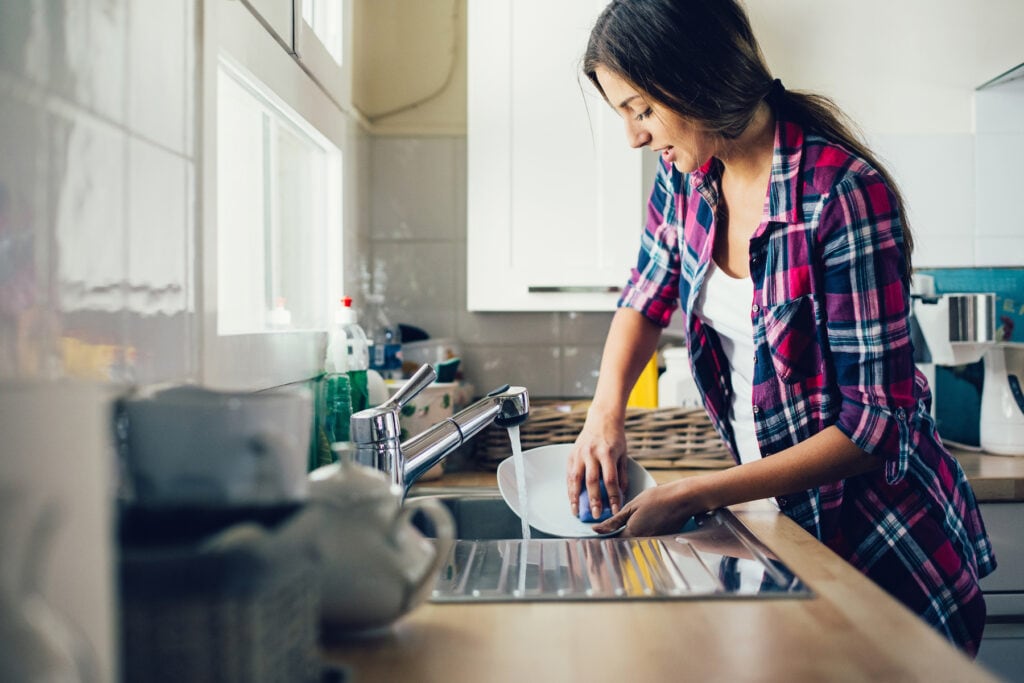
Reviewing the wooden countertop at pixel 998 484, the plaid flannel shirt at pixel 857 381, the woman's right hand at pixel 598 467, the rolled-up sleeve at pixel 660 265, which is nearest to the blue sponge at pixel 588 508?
the woman's right hand at pixel 598 467

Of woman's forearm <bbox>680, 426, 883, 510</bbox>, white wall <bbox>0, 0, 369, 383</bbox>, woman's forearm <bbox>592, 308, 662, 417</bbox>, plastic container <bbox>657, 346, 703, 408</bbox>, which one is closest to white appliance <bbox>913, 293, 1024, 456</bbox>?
plastic container <bbox>657, 346, 703, 408</bbox>

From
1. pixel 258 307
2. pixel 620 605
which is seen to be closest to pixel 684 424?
pixel 258 307

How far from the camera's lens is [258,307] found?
1309mm

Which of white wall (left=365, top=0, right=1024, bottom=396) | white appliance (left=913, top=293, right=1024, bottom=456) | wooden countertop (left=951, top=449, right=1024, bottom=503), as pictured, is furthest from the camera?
white wall (left=365, top=0, right=1024, bottom=396)

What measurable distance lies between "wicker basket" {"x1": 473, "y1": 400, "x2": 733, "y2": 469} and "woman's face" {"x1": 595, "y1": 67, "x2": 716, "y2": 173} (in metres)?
0.64

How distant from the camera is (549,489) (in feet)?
4.02

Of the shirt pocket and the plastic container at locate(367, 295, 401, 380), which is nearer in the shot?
the shirt pocket

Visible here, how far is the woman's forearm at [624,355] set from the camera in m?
1.32

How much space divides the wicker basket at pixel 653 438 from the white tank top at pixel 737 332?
29 cm

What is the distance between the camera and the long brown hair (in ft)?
3.63

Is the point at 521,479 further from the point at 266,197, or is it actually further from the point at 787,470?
the point at 266,197

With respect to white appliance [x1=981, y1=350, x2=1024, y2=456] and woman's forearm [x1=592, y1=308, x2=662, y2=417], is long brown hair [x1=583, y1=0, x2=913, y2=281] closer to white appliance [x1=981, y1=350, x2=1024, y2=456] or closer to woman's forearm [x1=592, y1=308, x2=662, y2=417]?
woman's forearm [x1=592, y1=308, x2=662, y2=417]

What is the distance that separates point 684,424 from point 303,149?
91 cm

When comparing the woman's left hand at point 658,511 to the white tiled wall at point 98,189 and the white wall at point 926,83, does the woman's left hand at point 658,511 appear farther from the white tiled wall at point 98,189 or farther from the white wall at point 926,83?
the white wall at point 926,83
